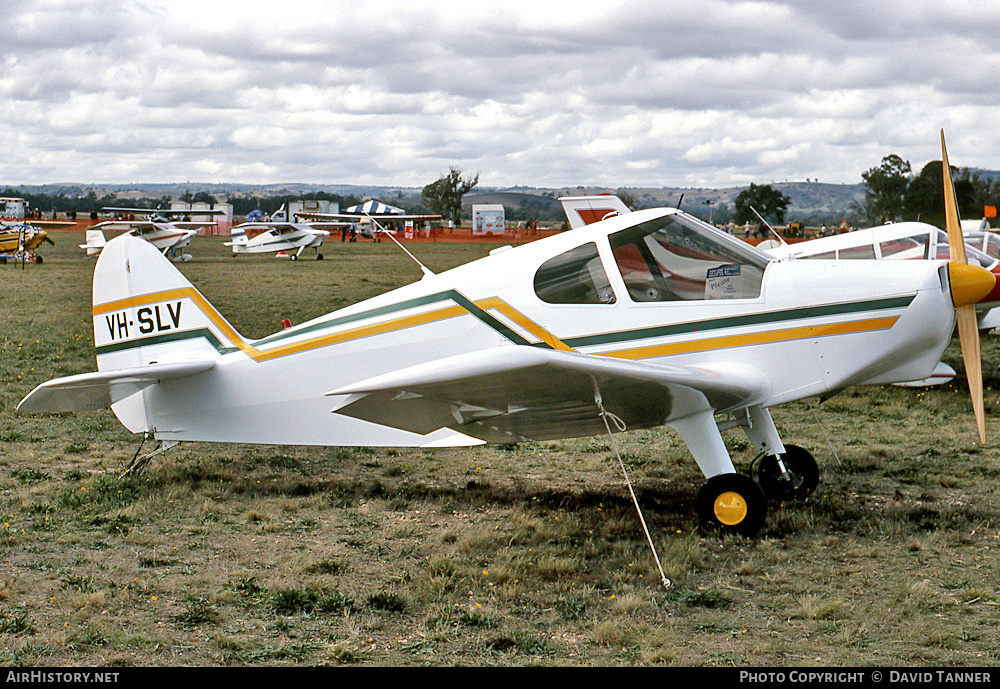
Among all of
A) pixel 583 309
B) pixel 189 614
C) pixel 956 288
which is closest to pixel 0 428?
pixel 189 614

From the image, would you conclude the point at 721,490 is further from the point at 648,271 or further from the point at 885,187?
the point at 885,187

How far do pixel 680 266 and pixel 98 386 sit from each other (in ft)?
12.8

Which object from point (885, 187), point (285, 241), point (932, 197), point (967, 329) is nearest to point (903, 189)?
point (885, 187)

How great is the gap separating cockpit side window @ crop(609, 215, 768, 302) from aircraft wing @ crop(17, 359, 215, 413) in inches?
122

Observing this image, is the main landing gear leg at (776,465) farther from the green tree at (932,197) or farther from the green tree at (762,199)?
the green tree at (762,199)

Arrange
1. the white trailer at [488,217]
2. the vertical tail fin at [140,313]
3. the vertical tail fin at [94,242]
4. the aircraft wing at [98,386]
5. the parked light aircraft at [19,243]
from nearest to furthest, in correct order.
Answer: the aircraft wing at [98,386] < the vertical tail fin at [140,313] < the parked light aircraft at [19,243] < the vertical tail fin at [94,242] < the white trailer at [488,217]

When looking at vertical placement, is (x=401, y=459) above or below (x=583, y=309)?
below

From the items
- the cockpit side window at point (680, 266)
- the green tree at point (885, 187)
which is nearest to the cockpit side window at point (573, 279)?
the cockpit side window at point (680, 266)

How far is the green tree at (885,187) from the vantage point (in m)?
76.1

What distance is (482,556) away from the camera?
5.37m

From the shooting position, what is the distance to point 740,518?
5.58 meters

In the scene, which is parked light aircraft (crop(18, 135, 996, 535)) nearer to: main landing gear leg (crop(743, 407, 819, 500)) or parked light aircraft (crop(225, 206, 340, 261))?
main landing gear leg (crop(743, 407, 819, 500))
